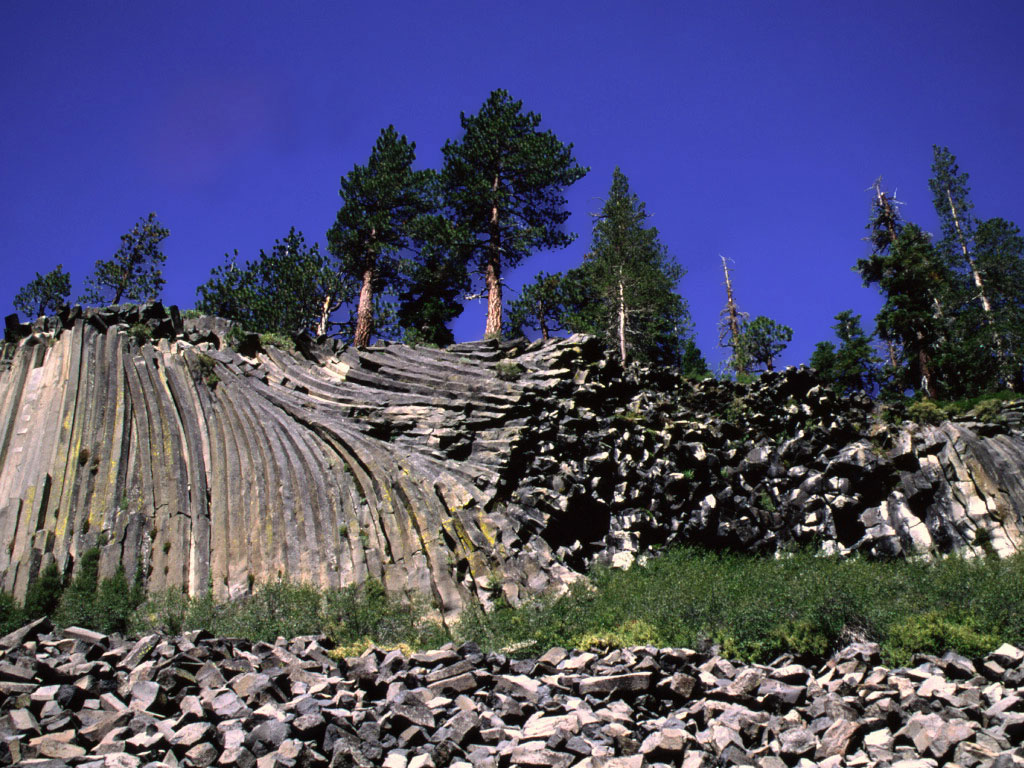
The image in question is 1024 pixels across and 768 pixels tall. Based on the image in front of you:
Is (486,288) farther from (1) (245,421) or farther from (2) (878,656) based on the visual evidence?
(2) (878,656)

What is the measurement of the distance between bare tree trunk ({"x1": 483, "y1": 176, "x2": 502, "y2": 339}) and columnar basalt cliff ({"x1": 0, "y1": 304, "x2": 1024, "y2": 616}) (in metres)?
4.84

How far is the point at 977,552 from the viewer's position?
1502 cm

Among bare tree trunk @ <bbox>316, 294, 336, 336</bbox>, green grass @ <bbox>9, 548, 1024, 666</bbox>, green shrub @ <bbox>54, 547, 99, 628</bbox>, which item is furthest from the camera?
bare tree trunk @ <bbox>316, 294, 336, 336</bbox>

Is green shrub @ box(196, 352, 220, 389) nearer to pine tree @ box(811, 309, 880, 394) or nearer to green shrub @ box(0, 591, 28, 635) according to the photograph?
green shrub @ box(0, 591, 28, 635)

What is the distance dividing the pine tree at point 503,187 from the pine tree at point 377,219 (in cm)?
166

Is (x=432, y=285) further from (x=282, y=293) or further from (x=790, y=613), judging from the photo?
(x=790, y=613)

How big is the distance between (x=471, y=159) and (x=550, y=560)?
21.7m

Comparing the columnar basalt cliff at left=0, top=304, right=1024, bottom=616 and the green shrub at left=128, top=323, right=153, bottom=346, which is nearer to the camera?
the columnar basalt cliff at left=0, top=304, right=1024, bottom=616

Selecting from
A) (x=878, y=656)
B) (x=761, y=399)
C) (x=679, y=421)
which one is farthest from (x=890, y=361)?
(x=878, y=656)

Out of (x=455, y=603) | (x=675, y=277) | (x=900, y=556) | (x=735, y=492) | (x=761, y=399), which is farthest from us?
(x=675, y=277)

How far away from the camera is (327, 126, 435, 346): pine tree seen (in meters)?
30.4

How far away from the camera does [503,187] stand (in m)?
30.3

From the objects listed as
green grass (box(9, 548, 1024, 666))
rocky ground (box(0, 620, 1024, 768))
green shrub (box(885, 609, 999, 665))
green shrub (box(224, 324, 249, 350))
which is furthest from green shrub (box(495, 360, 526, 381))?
green shrub (box(885, 609, 999, 665))

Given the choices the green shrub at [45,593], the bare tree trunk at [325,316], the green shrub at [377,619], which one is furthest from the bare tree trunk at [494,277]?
the green shrub at [45,593]
